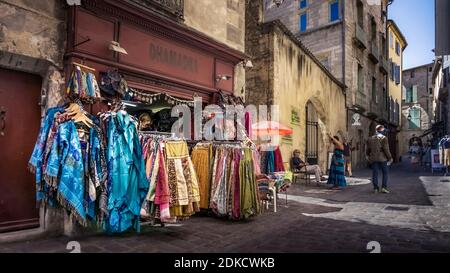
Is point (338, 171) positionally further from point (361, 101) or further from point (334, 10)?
point (334, 10)

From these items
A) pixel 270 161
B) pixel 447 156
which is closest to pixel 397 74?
pixel 447 156

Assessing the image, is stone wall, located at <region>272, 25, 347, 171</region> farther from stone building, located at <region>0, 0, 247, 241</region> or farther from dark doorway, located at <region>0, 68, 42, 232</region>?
dark doorway, located at <region>0, 68, 42, 232</region>

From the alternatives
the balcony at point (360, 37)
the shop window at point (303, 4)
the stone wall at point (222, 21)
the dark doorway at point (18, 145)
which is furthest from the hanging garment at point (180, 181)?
the shop window at point (303, 4)

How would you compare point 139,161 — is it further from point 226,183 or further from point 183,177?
point 226,183

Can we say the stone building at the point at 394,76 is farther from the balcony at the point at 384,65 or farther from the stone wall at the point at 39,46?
the stone wall at the point at 39,46

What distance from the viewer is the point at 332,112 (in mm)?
15594

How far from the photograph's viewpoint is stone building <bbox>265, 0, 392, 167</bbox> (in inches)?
692

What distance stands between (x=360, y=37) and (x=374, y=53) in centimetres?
386

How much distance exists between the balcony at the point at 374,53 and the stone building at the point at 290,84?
788 centimetres

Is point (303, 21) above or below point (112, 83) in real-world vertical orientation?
above

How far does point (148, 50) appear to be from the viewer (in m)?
5.70

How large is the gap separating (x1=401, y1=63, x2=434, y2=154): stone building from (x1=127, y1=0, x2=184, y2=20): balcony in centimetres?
3905
